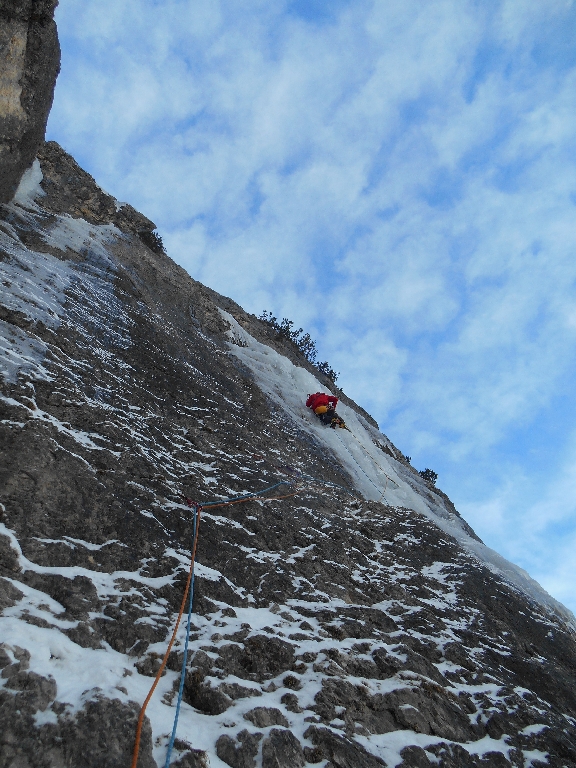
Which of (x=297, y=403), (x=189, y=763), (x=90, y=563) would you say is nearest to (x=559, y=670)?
(x=189, y=763)

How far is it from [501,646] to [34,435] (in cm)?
708

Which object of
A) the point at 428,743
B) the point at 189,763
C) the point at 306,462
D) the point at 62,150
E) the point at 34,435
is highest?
the point at 62,150

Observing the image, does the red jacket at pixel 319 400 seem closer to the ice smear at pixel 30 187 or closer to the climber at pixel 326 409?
the climber at pixel 326 409

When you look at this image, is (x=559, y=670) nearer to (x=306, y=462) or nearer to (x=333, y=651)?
(x=333, y=651)

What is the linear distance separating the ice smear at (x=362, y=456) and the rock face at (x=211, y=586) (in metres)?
0.16

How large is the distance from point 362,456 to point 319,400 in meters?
1.99

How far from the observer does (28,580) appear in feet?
16.0

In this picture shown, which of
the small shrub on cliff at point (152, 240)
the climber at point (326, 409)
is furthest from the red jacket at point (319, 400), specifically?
the small shrub on cliff at point (152, 240)

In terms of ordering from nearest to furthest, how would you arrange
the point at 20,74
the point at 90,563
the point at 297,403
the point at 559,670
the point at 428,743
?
the point at 428,743
the point at 90,563
the point at 559,670
the point at 20,74
the point at 297,403

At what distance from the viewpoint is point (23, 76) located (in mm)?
10445

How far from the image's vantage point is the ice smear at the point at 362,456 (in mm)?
10766

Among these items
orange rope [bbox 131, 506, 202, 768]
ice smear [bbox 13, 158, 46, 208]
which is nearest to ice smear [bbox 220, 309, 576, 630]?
orange rope [bbox 131, 506, 202, 768]

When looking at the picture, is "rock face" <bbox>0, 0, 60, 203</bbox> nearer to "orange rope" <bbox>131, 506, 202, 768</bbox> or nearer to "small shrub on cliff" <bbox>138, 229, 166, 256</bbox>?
"small shrub on cliff" <bbox>138, 229, 166, 256</bbox>

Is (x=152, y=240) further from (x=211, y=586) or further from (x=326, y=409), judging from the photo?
(x=211, y=586)
